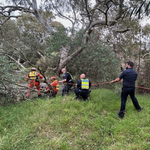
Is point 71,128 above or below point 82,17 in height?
below

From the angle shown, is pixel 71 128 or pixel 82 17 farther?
pixel 82 17

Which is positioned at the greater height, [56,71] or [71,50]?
[71,50]

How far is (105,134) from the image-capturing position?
3.06 meters

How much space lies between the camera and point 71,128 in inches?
125

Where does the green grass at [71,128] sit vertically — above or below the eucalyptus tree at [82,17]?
below

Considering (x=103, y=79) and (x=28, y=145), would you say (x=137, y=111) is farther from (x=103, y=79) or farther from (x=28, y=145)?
(x=28, y=145)

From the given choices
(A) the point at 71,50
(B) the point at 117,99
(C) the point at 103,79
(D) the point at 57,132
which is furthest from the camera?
(A) the point at 71,50

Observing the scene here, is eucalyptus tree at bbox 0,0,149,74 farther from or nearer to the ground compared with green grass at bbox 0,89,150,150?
farther from the ground

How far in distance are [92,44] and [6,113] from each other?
581cm

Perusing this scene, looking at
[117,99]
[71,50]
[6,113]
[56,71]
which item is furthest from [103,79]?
[6,113]

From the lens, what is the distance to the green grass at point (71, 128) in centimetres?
266

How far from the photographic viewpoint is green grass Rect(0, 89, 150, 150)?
2.66 meters

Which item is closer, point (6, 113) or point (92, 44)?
point (6, 113)

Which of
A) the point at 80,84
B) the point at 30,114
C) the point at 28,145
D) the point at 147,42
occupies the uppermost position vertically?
the point at 147,42
